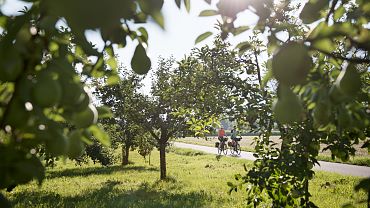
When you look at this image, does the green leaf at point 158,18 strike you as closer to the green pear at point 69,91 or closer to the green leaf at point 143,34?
the green pear at point 69,91

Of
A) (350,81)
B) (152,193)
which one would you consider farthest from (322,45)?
(152,193)

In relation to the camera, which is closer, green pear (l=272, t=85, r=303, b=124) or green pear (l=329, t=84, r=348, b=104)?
green pear (l=272, t=85, r=303, b=124)

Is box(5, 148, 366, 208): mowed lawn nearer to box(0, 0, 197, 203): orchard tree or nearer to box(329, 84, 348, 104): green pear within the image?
box(329, 84, 348, 104): green pear

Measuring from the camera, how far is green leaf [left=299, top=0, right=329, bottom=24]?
3.54 feet

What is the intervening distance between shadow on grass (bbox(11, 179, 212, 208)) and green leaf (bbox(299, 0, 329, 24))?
790 centimetres

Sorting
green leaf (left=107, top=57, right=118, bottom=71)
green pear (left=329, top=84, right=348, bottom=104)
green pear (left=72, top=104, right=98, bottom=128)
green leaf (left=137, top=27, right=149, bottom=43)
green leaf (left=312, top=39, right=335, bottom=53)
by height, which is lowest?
green pear (left=72, top=104, right=98, bottom=128)

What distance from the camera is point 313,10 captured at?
110 centimetres

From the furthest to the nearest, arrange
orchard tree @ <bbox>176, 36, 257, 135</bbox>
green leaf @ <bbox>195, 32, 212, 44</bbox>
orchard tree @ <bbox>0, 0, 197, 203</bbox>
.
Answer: orchard tree @ <bbox>176, 36, 257, 135</bbox> → green leaf @ <bbox>195, 32, 212, 44</bbox> → orchard tree @ <bbox>0, 0, 197, 203</bbox>

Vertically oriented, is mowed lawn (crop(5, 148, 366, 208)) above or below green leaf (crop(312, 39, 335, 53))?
below

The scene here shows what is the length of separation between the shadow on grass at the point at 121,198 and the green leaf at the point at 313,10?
311 inches

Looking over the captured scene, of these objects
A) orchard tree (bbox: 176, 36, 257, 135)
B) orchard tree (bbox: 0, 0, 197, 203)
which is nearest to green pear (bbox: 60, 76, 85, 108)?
orchard tree (bbox: 0, 0, 197, 203)

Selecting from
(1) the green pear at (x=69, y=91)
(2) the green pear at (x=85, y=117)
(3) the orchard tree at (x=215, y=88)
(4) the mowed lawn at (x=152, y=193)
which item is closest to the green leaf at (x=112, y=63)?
(2) the green pear at (x=85, y=117)

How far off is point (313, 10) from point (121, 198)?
29.9 feet

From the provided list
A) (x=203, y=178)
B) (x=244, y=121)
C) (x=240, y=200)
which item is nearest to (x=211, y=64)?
(x=244, y=121)
